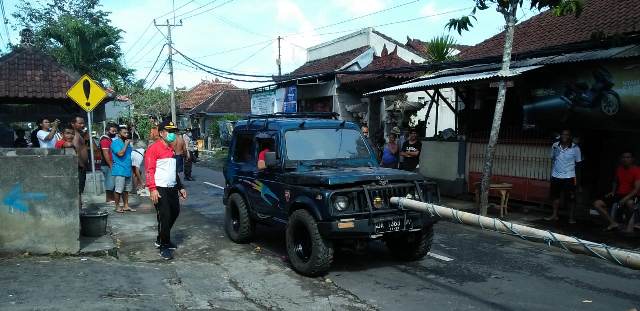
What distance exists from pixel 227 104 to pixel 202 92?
871cm

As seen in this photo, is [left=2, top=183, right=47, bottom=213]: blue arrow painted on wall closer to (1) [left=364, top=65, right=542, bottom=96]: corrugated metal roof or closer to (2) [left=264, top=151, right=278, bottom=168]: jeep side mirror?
(2) [left=264, top=151, right=278, bottom=168]: jeep side mirror

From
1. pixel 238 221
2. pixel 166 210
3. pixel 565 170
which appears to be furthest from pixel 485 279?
pixel 565 170

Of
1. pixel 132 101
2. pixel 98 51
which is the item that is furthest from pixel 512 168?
pixel 132 101

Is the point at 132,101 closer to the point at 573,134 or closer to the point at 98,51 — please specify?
the point at 98,51

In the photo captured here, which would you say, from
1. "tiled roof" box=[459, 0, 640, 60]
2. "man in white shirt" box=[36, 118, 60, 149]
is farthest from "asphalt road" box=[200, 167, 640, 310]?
"tiled roof" box=[459, 0, 640, 60]

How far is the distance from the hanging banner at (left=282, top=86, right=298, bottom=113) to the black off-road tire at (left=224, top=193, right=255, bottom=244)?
1430 centimetres

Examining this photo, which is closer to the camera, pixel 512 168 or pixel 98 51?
pixel 512 168

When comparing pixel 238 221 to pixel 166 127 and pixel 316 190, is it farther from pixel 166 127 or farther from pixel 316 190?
pixel 316 190

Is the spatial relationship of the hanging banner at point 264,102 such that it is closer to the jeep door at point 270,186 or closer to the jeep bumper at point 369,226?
the jeep door at point 270,186

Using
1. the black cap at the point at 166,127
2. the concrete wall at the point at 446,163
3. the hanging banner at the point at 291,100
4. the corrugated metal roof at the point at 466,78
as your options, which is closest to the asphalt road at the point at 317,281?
the black cap at the point at 166,127

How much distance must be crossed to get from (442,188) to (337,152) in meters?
7.07

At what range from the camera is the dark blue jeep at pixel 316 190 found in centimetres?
591

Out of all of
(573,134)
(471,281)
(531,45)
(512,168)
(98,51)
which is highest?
(98,51)

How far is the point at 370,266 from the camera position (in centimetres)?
671
